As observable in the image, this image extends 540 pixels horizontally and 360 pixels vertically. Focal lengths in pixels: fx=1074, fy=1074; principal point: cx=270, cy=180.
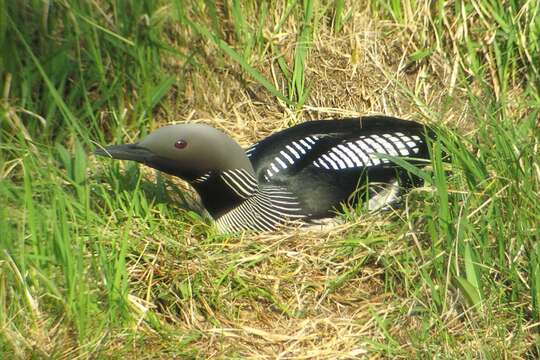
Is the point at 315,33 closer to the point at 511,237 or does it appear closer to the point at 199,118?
the point at 199,118

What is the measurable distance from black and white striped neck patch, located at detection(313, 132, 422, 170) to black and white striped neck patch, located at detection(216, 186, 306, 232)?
18 cm

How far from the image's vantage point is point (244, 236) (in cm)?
355

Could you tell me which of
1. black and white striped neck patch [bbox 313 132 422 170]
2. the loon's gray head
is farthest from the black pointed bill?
black and white striped neck patch [bbox 313 132 422 170]

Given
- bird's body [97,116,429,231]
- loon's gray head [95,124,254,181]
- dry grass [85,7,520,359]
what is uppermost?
loon's gray head [95,124,254,181]

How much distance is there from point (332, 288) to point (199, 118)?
1293 millimetres

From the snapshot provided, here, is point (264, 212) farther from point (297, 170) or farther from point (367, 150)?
point (367, 150)

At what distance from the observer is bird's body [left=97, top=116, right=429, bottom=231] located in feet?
11.4

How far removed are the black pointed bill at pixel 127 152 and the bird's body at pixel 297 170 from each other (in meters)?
0.08

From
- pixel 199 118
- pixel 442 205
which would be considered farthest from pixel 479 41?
pixel 442 205

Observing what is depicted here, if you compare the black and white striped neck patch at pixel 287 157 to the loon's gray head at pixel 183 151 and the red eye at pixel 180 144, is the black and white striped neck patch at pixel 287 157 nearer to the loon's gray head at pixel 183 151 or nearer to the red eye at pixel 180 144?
the loon's gray head at pixel 183 151

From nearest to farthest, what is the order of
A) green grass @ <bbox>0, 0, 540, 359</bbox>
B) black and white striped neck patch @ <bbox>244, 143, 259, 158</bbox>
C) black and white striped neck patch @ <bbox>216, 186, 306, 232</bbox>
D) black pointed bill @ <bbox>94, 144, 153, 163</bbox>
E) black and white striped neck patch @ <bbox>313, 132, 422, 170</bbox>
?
green grass @ <bbox>0, 0, 540, 359</bbox>, black pointed bill @ <bbox>94, 144, 153, 163</bbox>, black and white striped neck patch @ <bbox>216, 186, 306, 232</bbox>, black and white striped neck patch @ <bbox>313, 132, 422, 170</bbox>, black and white striped neck patch @ <bbox>244, 143, 259, 158</bbox>

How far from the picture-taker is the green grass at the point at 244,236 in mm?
2842

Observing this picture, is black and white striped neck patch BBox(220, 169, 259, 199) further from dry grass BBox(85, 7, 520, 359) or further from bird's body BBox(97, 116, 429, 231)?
dry grass BBox(85, 7, 520, 359)

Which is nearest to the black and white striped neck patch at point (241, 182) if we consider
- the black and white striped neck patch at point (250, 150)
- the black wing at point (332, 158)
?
the black wing at point (332, 158)
